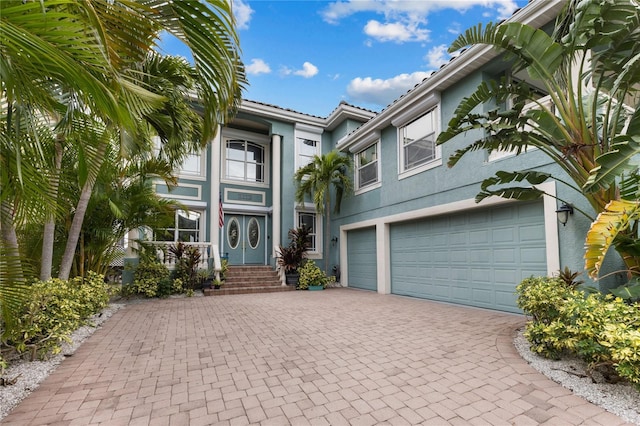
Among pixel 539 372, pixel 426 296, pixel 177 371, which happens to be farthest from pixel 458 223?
pixel 177 371

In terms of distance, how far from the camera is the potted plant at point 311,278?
11438 millimetres

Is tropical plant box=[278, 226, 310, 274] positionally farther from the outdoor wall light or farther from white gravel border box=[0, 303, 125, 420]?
the outdoor wall light

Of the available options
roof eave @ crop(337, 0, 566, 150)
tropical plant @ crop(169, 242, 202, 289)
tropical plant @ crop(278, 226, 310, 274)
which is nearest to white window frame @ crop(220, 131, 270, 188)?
tropical plant @ crop(278, 226, 310, 274)

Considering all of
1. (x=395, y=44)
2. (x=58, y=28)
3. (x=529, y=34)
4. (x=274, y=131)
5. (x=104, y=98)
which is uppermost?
(x=395, y=44)

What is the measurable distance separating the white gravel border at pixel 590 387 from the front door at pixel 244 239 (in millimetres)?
10632

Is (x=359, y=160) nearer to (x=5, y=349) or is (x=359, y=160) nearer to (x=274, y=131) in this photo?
(x=274, y=131)

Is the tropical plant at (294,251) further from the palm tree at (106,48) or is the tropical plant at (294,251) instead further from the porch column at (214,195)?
the palm tree at (106,48)

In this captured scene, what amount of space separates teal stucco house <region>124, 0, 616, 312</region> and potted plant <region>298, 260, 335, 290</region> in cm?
112

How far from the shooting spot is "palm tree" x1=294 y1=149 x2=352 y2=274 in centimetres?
1173

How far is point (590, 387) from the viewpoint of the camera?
3.10 meters

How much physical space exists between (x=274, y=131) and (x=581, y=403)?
12.0m

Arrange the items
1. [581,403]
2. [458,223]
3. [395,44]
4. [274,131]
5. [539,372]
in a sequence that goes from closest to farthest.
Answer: [581,403]
[539,372]
[458,223]
[395,44]
[274,131]

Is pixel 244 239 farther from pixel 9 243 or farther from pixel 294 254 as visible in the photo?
pixel 9 243

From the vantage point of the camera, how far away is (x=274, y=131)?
42.1ft
